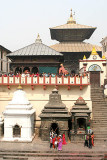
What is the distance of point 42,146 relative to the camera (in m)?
12.7

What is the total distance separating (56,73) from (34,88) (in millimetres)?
2745

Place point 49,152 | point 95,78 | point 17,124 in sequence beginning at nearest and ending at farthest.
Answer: point 49,152 → point 17,124 → point 95,78

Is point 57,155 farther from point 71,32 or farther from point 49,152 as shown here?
point 71,32

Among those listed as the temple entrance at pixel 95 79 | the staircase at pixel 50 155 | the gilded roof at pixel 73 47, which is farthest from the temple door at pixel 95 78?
the staircase at pixel 50 155

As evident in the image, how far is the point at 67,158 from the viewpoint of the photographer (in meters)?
11.3

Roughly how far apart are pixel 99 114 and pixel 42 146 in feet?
21.2

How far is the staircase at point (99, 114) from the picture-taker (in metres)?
14.5

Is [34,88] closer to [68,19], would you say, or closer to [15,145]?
[15,145]

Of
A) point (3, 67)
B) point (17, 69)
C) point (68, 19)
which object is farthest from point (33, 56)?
point (68, 19)

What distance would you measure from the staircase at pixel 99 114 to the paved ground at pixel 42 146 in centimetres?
119

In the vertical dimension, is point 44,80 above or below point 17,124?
above

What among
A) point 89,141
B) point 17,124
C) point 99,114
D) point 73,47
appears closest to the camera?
point 89,141

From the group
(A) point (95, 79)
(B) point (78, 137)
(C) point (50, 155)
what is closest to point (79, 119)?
(B) point (78, 137)

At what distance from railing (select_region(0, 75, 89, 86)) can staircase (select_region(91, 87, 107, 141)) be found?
2439 mm
